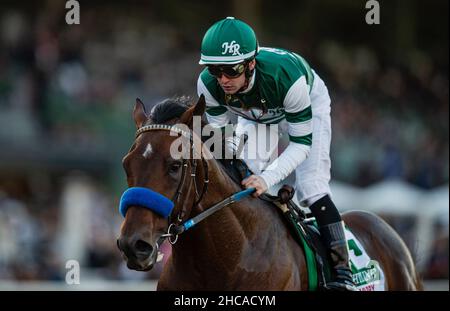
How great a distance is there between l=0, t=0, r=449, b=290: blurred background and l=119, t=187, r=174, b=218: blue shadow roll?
5990 mm

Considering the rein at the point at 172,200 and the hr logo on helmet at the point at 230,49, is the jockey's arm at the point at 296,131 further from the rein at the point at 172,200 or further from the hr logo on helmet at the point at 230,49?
the hr logo on helmet at the point at 230,49

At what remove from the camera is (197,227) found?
176 inches

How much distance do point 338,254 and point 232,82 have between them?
1.26 metres

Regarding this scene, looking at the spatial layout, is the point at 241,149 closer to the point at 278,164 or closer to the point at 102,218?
the point at 278,164

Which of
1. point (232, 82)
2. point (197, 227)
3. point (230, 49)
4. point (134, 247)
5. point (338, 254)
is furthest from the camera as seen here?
point (338, 254)

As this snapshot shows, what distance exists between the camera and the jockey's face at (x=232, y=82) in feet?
15.4

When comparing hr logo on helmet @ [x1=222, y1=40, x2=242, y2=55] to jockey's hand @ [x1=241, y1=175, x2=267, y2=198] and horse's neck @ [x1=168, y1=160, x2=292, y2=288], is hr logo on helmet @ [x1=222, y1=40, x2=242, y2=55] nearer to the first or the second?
horse's neck @ [x1=168, y1=160, x2=292, y2=288]

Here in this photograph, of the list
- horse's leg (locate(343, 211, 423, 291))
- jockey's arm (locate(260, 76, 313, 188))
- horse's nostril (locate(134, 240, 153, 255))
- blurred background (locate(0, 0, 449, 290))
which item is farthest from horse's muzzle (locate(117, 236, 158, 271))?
blurred background (locate(0, 0, 449, 290))

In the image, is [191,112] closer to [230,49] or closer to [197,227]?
[230,49]

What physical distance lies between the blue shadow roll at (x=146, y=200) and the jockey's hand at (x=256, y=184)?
786 millimetres

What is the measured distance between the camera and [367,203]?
13789 mm

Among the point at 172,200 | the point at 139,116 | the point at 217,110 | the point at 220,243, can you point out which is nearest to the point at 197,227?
the point at 220,243

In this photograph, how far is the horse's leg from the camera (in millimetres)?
5996

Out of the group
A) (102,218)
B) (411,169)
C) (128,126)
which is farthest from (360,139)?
Answer: (102,218)
